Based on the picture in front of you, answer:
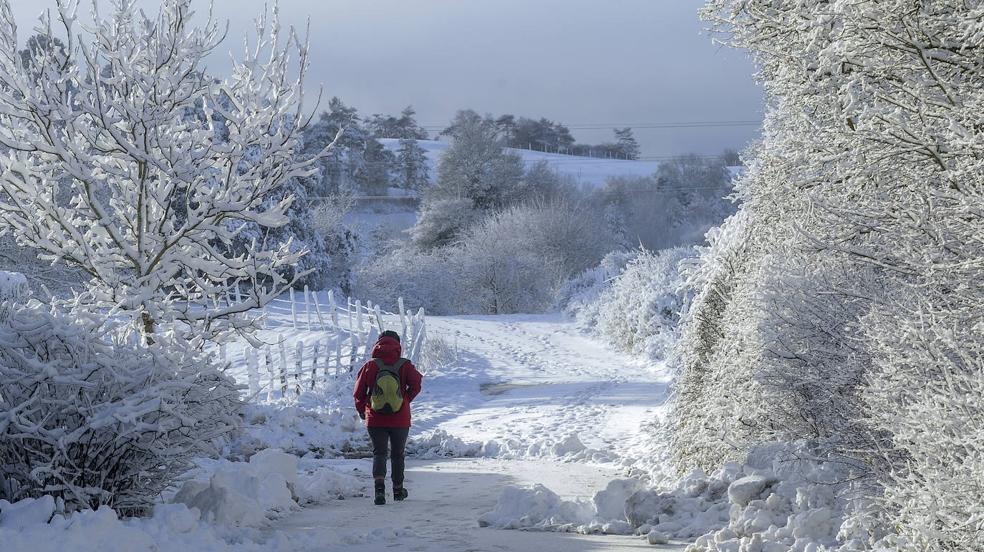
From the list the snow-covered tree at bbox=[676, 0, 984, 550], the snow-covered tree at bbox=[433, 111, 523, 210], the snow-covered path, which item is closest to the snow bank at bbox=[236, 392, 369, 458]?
the snow-covered path

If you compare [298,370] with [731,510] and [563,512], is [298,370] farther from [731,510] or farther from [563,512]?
[731,510]

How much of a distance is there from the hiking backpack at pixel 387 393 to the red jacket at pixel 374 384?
0.06 meters

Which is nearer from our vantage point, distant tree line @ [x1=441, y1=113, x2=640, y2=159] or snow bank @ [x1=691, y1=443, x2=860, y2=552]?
snow bank @ [x1=691, y1=443, x2=860, y2=552]

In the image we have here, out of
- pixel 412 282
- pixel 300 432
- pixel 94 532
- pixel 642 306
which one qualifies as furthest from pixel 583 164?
pixel 94 532

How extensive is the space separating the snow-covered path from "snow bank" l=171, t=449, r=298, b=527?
0.26m

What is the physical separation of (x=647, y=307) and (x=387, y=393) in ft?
58.3

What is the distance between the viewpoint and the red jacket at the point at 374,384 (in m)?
9.12

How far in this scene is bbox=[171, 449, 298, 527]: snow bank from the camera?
282 inches

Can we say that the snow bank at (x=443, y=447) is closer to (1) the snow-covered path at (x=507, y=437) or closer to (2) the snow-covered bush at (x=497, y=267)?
(1) the snow-covered path at (x=507, y=437)

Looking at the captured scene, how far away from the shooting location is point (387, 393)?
9055 mm

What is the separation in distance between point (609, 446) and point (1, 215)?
821cm

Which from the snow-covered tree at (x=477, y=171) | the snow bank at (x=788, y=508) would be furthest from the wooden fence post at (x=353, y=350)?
the snow-covered tree at (x=477, y=171)

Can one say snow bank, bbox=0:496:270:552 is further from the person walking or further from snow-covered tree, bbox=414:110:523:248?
snow-covered tree, bbox=414:110:523:248

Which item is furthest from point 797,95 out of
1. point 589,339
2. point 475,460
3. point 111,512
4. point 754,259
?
point 589,339
